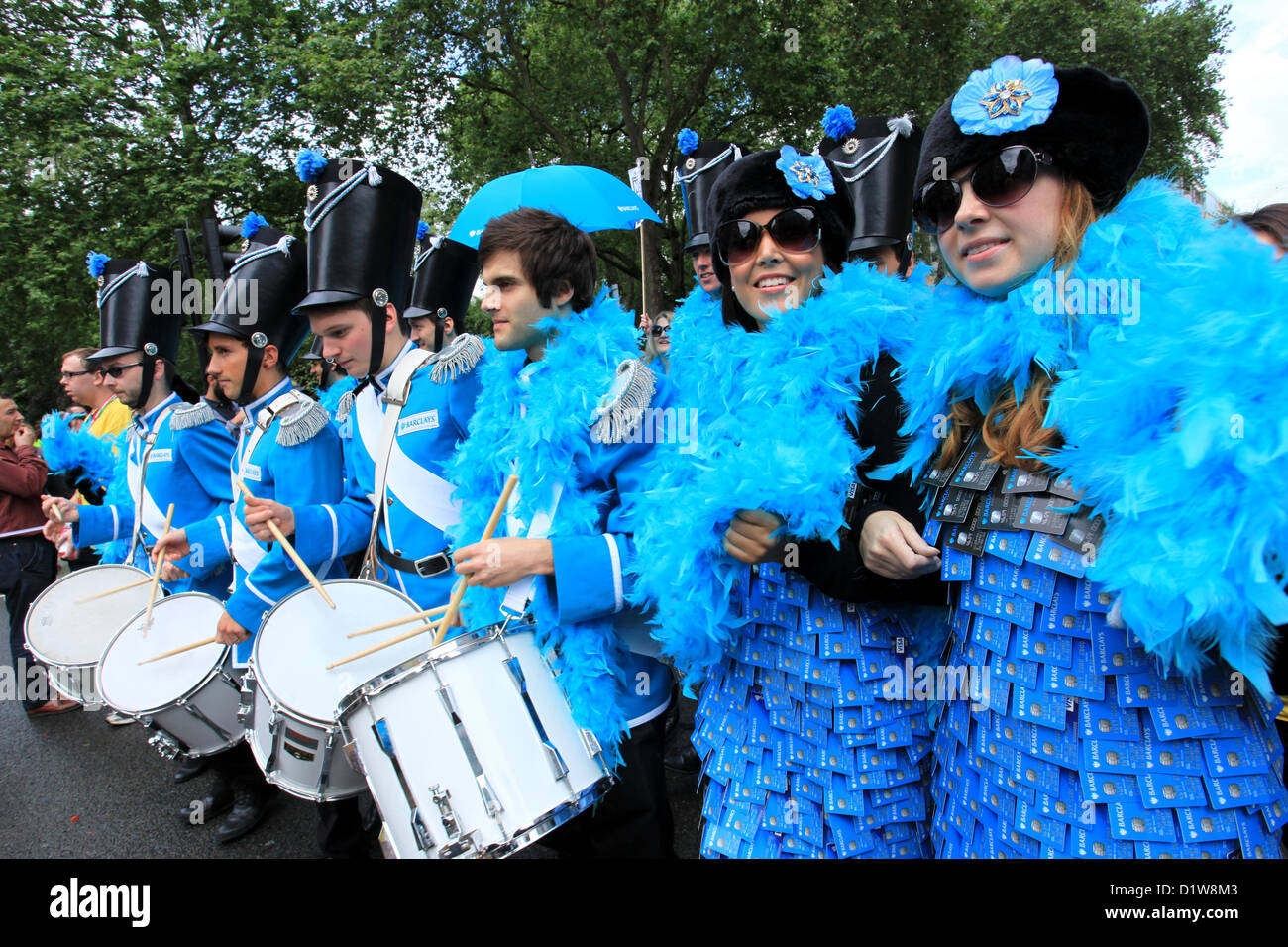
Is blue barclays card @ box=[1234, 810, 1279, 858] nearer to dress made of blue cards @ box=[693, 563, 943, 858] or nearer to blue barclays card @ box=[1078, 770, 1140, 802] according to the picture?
blue barclays card @ box=[1078, 770, 1140, 802]

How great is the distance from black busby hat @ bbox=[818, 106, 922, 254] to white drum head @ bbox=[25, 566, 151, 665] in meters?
4.03

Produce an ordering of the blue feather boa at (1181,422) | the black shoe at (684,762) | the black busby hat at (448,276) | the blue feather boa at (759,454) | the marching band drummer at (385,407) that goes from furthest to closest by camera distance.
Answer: the black busby hat at (448,276), the black shoe at (684,762), the marching band drummer at (385,407), the blue feather boa at (759,454), the blue feather boa at (1181,422)

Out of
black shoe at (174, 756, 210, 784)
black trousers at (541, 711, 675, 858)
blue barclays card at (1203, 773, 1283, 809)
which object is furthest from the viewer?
black shoe at (174, 756, 210, 784)

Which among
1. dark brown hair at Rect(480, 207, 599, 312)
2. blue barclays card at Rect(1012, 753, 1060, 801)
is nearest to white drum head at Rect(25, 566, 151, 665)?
dark brown hair at Rect(480, 207, 599, 312)

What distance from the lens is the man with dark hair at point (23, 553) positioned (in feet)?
17.3

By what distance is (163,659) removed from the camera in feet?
10.7

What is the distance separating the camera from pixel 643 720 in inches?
84.1

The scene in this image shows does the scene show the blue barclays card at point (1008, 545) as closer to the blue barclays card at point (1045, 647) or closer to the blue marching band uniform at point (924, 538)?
the blue marching band uniform at point (924, 538)

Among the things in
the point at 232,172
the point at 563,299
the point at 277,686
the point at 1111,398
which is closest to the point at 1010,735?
the point at 1111,398

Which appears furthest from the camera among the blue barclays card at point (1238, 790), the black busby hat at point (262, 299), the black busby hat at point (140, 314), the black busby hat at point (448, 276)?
the black busby hat at point (448, 276)

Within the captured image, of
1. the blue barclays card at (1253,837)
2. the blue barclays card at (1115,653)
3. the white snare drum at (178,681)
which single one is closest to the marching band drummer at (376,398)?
the white snare drum at (178,681)

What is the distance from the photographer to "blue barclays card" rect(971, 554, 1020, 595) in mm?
1315

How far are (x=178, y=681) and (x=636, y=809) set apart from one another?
222 cm

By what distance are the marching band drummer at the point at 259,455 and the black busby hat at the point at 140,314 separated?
109 centimetres
